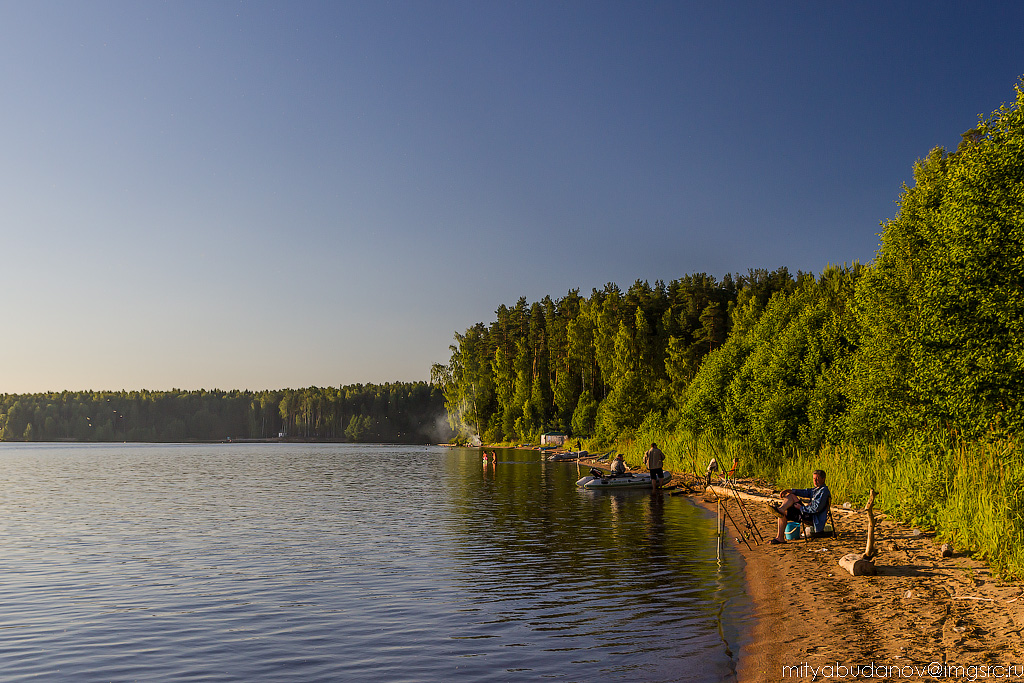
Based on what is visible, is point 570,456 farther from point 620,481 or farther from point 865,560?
point 865,560

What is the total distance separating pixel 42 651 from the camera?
14.2 m

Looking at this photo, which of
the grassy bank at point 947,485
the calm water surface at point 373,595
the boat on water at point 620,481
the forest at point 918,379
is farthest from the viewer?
the boat on water at point 620,481

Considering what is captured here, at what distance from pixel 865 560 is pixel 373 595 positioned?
11846 millimetres

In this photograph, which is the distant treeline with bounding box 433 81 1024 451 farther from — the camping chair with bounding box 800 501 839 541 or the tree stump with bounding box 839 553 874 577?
the tree stump with bounding box 839 553 874 577

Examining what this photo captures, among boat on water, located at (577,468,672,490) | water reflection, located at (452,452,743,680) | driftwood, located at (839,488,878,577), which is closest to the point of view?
water reflection, located at (452,452,743,680)

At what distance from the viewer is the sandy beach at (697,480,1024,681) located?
10.7 meters

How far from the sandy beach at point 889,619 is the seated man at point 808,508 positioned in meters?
1.96

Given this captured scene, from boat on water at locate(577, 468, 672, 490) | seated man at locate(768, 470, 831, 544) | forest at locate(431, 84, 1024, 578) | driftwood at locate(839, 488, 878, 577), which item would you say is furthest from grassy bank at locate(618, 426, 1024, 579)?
boat on water at locate(577, 468, 672, 490)

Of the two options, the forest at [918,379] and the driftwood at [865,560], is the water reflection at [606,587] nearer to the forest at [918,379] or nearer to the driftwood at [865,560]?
the driftwood at [865,560]

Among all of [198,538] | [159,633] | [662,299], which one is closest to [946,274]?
[159,633]

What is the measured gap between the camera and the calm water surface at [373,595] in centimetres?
1285

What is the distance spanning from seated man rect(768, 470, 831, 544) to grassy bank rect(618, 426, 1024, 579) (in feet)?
8.07

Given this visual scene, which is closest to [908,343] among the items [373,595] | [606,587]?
[606,587]

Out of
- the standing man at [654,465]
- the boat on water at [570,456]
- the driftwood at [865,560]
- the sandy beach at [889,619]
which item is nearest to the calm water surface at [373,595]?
the sandy beach at [889,619]
